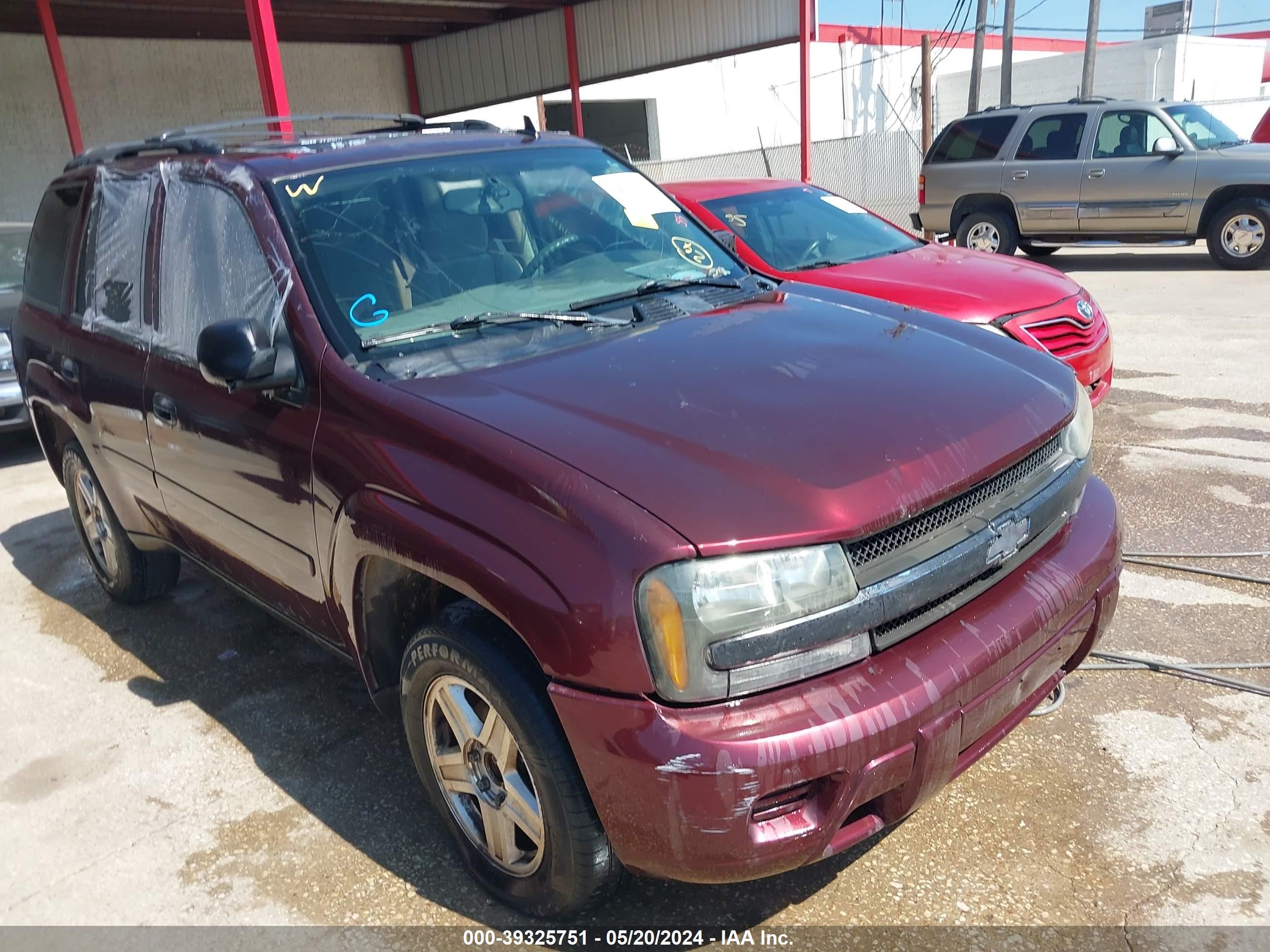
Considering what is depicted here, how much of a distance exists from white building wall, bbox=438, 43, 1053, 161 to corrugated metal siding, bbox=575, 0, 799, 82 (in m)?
16.2

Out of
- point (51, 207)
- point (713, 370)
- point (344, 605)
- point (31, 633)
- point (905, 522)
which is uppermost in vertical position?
point (51, 207)

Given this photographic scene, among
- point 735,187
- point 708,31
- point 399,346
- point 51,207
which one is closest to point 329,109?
point 708,31

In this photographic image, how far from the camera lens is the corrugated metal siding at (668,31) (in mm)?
13953

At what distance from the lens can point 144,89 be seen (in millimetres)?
16969

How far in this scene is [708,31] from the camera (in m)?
14.8

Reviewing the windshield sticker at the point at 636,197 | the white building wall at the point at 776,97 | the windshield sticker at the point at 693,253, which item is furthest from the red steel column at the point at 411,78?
the windshield sticker at the point at 693,253

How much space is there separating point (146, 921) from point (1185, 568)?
391 cm

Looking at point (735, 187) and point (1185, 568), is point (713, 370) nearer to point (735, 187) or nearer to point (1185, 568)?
point (1185, 568)

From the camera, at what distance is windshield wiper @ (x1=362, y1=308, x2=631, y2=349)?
2.81 m

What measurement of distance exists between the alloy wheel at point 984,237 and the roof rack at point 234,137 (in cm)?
1009

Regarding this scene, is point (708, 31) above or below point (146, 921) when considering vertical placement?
above

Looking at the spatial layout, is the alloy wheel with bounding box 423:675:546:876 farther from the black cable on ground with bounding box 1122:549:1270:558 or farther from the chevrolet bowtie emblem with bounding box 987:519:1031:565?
the black cable on ground with bounding box 1122:549:1270:558

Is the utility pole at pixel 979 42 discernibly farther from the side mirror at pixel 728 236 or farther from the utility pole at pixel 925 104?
the side mirror at pixel 728 236

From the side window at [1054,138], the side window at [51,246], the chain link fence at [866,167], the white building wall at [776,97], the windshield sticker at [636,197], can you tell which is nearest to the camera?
the windshield sticker at [636,197]
